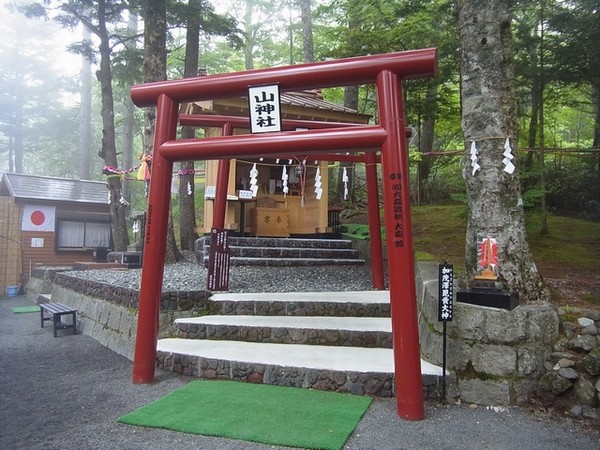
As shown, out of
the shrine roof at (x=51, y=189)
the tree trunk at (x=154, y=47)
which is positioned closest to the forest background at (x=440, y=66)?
the tree trunk at (x=154, y=47)

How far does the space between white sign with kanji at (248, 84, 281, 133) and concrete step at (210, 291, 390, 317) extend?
2417 mm

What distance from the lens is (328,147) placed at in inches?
148

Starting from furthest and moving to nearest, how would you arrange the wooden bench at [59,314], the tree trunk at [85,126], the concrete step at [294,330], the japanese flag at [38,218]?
the tree trunk at [85,126] → the japanese flag at [38,218] → the wooden bench at [59,314] → the concrete step at [294,330]

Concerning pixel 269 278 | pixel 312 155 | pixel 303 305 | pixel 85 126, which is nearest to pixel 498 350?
pixel 303 305

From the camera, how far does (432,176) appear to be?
12961mm

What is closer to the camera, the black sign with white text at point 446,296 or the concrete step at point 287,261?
the black sign with white text at point 446,296

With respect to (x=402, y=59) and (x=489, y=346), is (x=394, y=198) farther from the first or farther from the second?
(x=489, y=346)

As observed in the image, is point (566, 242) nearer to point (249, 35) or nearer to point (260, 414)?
point (260, 414)

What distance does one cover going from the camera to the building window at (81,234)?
580 inches

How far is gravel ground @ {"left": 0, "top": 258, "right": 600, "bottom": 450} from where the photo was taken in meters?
2.94

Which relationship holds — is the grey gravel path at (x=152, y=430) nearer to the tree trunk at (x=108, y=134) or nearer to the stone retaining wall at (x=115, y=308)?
the stone retaining wall at (x=115, y=308)

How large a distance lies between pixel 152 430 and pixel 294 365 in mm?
1367

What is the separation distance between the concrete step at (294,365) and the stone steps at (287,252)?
384cm

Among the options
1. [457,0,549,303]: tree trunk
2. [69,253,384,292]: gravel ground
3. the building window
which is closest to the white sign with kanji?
[457,0,549,303]: tree trunk
